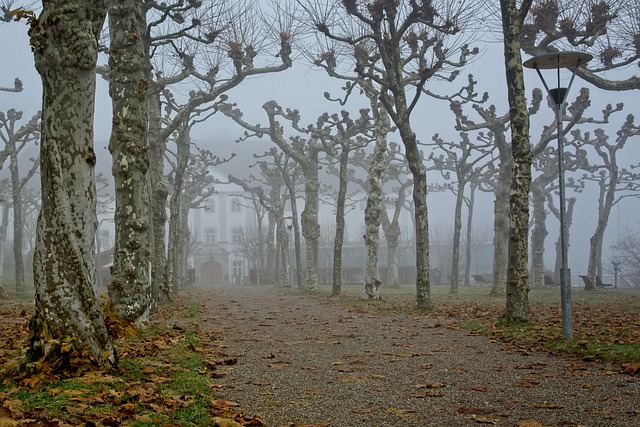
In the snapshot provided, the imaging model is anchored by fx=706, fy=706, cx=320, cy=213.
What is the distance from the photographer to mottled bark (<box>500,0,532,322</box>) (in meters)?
12.3

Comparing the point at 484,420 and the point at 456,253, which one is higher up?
the point at 456,253

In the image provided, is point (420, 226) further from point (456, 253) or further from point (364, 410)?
point (456, 253)

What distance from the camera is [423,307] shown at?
17125mm

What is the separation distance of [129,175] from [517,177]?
6.65m

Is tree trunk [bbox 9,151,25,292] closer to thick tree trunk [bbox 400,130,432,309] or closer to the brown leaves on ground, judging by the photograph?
thick tree trunk [bbox 400,130,432,309]

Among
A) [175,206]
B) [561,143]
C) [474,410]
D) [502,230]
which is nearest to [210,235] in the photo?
[175,206]

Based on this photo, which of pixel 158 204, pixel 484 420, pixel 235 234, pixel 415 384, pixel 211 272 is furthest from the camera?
pixel 235 234

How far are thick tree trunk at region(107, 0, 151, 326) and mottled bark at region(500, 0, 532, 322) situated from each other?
6302 millimetres

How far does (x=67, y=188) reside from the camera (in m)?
6.32

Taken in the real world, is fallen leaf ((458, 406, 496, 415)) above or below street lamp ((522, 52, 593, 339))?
below

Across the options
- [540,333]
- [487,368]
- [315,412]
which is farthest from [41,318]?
[540,333]

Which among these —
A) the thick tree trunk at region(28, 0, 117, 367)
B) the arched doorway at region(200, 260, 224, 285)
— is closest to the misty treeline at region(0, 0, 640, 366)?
the thick tree trunk at region(28, 0, 117, 367)

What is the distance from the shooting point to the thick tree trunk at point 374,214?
23.0 metres

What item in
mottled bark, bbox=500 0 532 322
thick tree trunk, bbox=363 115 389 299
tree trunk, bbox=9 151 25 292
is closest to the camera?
mottled bark, bbox=500 0 532 322
